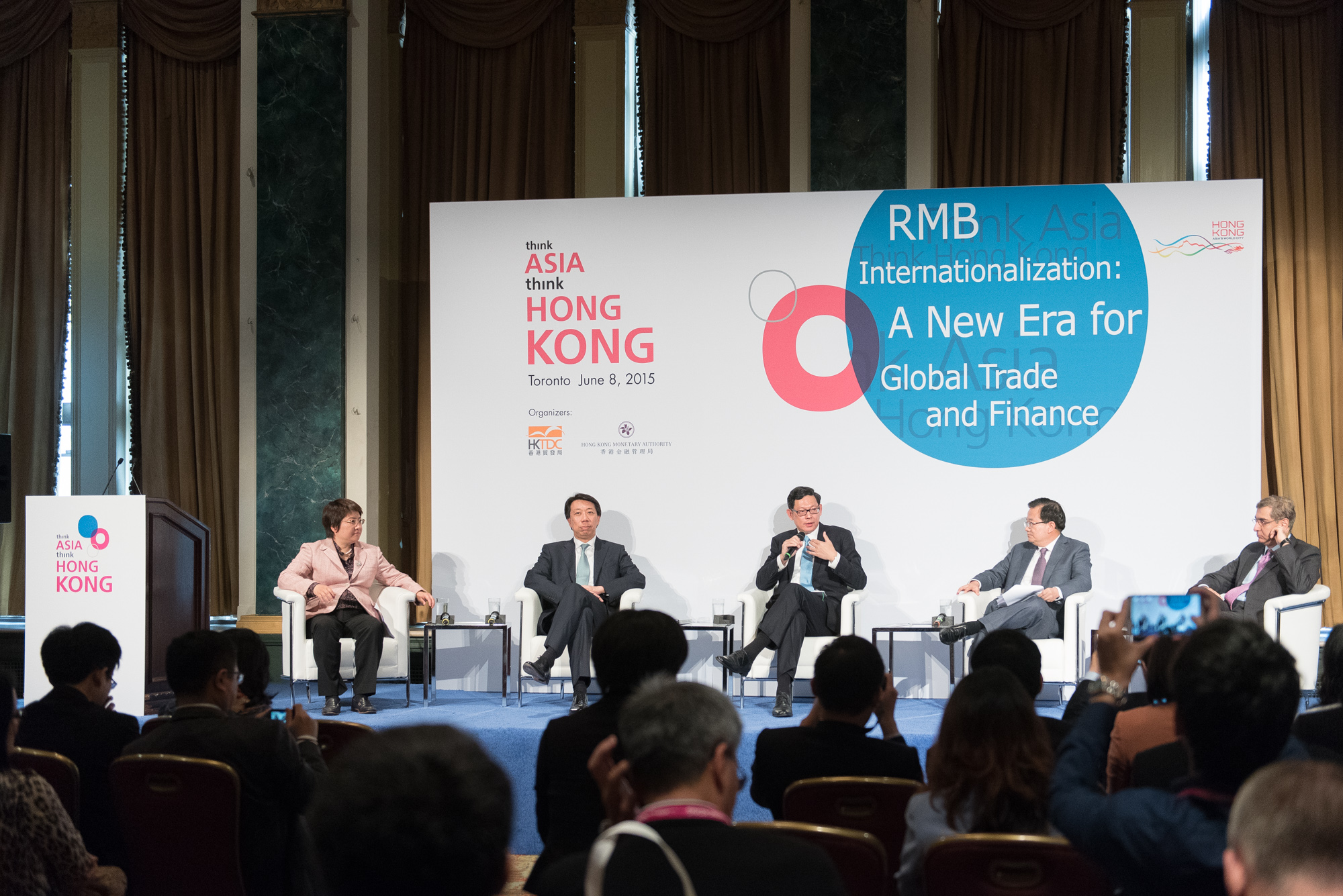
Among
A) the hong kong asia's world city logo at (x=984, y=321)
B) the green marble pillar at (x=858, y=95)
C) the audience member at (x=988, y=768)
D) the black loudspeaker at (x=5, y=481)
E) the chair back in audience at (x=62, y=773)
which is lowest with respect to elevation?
the chair back in audience at (x=62, y=773)

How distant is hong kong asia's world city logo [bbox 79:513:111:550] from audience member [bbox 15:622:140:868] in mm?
3227

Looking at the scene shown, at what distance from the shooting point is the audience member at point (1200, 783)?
1.44 meters

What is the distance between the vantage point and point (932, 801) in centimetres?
203

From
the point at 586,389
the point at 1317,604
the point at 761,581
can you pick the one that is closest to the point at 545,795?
the point at 761,581

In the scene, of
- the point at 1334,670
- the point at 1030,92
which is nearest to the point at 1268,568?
the point at 1030,92

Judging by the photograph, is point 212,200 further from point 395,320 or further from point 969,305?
point 969,305

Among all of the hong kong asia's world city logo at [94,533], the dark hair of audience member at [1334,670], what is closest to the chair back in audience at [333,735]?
the dark hair of audience member at [1334,670]

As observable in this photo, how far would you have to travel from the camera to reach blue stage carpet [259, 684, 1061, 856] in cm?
466

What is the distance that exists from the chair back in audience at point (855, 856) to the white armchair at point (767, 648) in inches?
155

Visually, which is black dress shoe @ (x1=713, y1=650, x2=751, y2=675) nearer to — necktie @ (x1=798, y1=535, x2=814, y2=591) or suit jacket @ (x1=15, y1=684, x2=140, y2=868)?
necktie @ (x1=798, y1=535, x2=814, y2=591)

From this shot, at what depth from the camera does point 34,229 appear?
804 centimetres

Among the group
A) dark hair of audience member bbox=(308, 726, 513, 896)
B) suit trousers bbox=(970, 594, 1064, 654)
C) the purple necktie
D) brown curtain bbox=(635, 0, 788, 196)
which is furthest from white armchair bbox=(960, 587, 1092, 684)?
dark hair of audience member bbox=(308, 726, 513, 896)

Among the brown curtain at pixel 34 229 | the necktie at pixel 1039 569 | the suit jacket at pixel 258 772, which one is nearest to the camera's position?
the suit jacket at pixel 258 772

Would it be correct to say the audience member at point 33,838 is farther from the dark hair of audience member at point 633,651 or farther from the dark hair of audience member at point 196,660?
the dark hair of audience member at point 633,651
